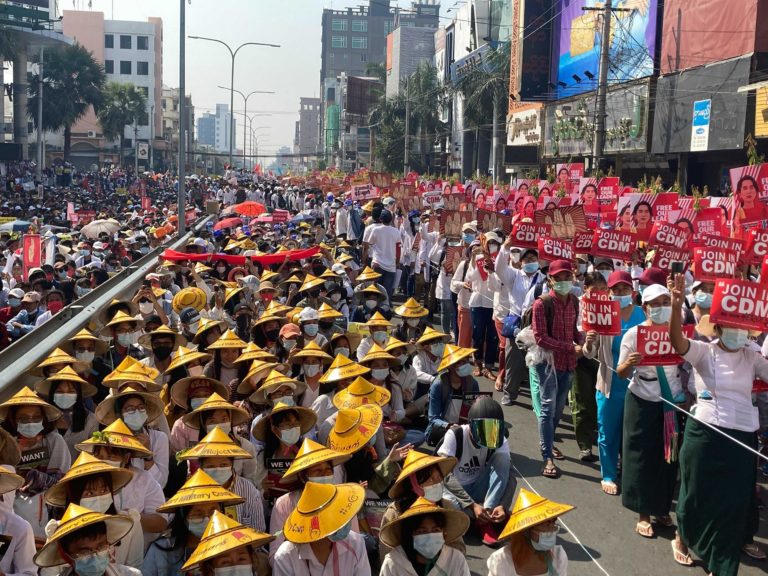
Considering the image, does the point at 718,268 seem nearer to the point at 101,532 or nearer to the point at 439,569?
the point at 439,569

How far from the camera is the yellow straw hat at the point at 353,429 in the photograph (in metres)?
6.05

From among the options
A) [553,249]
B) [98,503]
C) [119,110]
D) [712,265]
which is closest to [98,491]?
[98,503]

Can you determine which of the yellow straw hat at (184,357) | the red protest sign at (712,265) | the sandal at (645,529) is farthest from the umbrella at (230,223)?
the sandal at (645,529)

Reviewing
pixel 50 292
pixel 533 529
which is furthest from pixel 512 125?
pixel 533 529

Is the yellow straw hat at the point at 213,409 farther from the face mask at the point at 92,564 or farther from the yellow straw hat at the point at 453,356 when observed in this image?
the face mask at the point at 92,564

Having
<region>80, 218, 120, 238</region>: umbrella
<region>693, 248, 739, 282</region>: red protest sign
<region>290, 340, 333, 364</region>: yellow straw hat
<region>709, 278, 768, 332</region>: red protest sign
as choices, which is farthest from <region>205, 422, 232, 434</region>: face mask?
<region>80, 218, 120, 238</region>: umbrella

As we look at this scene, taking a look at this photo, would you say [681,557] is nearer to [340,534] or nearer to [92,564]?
[340,534]

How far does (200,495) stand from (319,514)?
701 mm

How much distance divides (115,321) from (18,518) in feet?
13.4

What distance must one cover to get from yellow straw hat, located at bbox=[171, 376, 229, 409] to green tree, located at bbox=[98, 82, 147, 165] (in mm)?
81162

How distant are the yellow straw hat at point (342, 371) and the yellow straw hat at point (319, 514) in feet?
8.56

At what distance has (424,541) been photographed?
4.45 m

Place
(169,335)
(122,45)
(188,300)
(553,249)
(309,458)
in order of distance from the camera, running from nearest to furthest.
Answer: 1. (309,458)
2. (169,335)
3. (553,249)
4. (188,300)
5. (122,45)

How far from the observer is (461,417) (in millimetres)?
7117
